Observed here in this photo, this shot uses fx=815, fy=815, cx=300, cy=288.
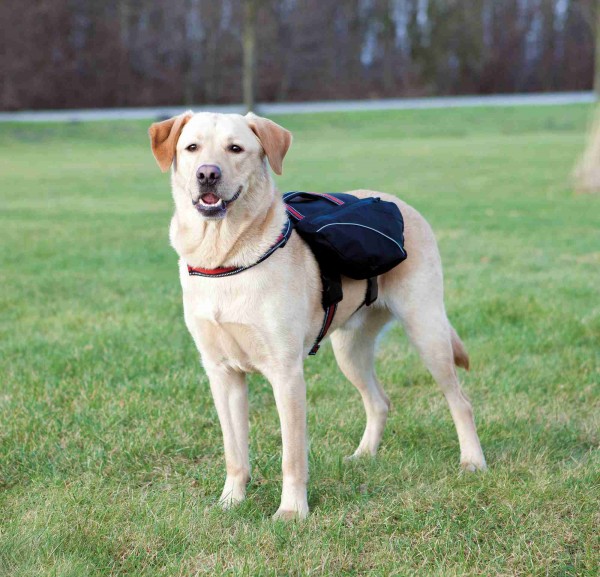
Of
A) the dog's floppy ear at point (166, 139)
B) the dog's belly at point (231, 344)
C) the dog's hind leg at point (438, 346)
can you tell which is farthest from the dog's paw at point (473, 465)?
the dog's floppy ear at point (166, 139)

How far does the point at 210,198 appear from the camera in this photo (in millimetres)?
3254

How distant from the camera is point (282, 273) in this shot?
3.38 m

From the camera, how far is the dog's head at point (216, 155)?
127 inches

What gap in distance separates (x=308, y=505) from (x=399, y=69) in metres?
47.1

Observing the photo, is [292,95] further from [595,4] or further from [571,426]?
[571,426]

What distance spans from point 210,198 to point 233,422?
1.03m

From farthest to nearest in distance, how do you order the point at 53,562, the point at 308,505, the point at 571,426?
Answer: the point at 571,426, the point at 308,505, the point at 53,562

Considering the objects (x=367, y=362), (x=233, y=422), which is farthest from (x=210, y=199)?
(x=367, y=362)

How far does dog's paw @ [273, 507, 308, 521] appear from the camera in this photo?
3312mm

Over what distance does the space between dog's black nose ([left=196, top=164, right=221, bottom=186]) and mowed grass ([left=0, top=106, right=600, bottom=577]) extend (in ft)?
4.40

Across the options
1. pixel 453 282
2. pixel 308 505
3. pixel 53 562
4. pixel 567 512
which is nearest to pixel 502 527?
pixel 567 512

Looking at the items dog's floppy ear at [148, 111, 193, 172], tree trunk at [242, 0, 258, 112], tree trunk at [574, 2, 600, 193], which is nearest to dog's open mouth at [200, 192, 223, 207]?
dog's floppy ear at [148, 111, 193, 172]

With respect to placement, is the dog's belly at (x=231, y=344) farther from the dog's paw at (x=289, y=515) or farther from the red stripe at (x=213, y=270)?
the dog's paw at (x=289, y=515)

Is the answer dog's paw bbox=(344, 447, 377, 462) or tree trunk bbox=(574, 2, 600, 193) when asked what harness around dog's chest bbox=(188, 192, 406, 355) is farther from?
tree trunk bbox=(574, 2, 600, 193)
